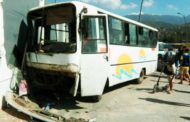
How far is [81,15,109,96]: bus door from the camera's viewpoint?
1022 cm

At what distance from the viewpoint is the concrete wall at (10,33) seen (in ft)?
33.4

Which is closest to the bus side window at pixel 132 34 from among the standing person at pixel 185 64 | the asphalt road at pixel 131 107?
the asphalt road at pixel 131 107

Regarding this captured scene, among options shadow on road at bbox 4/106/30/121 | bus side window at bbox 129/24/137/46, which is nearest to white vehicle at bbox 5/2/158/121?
shadow on road at bbox 4/106/30/121

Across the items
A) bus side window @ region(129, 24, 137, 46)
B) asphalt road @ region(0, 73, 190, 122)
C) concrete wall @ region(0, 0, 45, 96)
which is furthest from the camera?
bus side window @ region(129, 24, 137, 46)

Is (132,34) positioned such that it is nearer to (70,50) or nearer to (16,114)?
(70,50)

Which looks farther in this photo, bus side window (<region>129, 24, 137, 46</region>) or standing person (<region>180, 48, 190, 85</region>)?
standing person (<region>180, 48, 190, 85</region>)

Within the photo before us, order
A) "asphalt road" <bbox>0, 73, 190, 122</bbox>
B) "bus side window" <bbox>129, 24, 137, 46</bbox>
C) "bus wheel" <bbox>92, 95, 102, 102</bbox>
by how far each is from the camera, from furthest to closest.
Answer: "bus side window" <bbox>129, 24, 137, 46</bbox> < "bus wheel" <bbox>92, 95, 102, 102</bbox> < "asphalt road" <bbox>0, 73, 190, 122</bbox>

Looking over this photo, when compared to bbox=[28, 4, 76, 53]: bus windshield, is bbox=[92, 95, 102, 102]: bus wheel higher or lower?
lower

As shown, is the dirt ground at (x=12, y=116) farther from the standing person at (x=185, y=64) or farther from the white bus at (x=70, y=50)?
the standing person at (x=185, y=64)

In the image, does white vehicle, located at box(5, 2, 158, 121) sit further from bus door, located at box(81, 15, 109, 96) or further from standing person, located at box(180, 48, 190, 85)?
standing person, located at box(180, 48, 190, 85)

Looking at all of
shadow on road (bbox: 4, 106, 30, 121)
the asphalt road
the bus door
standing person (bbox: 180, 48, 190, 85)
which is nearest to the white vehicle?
the bus door

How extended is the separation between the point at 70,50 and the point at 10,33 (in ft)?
7.47

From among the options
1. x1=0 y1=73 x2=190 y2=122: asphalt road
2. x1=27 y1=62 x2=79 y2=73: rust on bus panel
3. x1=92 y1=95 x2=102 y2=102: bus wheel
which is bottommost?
x1=0 y1=73 x2=190 y2=122: asphalt road

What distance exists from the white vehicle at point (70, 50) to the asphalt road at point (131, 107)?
56 cm
